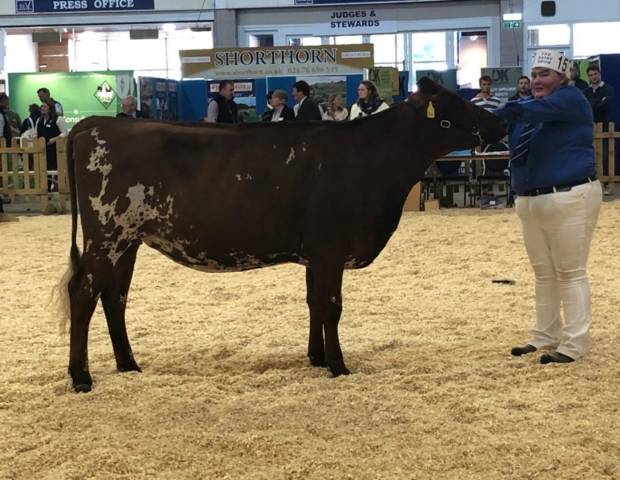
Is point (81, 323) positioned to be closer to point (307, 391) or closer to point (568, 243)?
point (307, 391)

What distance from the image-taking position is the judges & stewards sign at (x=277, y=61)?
16.5 metres

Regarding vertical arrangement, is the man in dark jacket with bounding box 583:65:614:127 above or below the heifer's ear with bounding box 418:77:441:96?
above

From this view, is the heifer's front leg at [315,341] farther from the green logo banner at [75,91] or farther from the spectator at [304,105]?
the green logo banner at [75,91]

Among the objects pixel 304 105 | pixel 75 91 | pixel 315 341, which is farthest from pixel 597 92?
pixel 75 91

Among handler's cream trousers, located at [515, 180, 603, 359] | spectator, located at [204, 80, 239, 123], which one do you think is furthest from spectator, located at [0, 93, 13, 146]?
handler's cream trousers, located at [515, 180, 603, 359]

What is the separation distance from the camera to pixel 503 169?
1408 centimetres

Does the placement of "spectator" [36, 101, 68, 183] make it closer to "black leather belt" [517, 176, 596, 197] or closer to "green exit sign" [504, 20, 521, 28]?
"black leather belt" [517, 176, 596, 197]

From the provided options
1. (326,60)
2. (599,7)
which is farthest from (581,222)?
(599,7)

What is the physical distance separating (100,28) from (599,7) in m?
13.2

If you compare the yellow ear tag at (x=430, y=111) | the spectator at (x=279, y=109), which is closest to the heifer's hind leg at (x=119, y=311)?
the yellow ear tag at (x=430, y=111)

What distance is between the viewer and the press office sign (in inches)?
938

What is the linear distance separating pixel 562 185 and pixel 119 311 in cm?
266

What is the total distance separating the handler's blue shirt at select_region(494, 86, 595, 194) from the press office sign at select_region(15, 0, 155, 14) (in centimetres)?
2024

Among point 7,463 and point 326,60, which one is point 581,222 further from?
point 326,60
